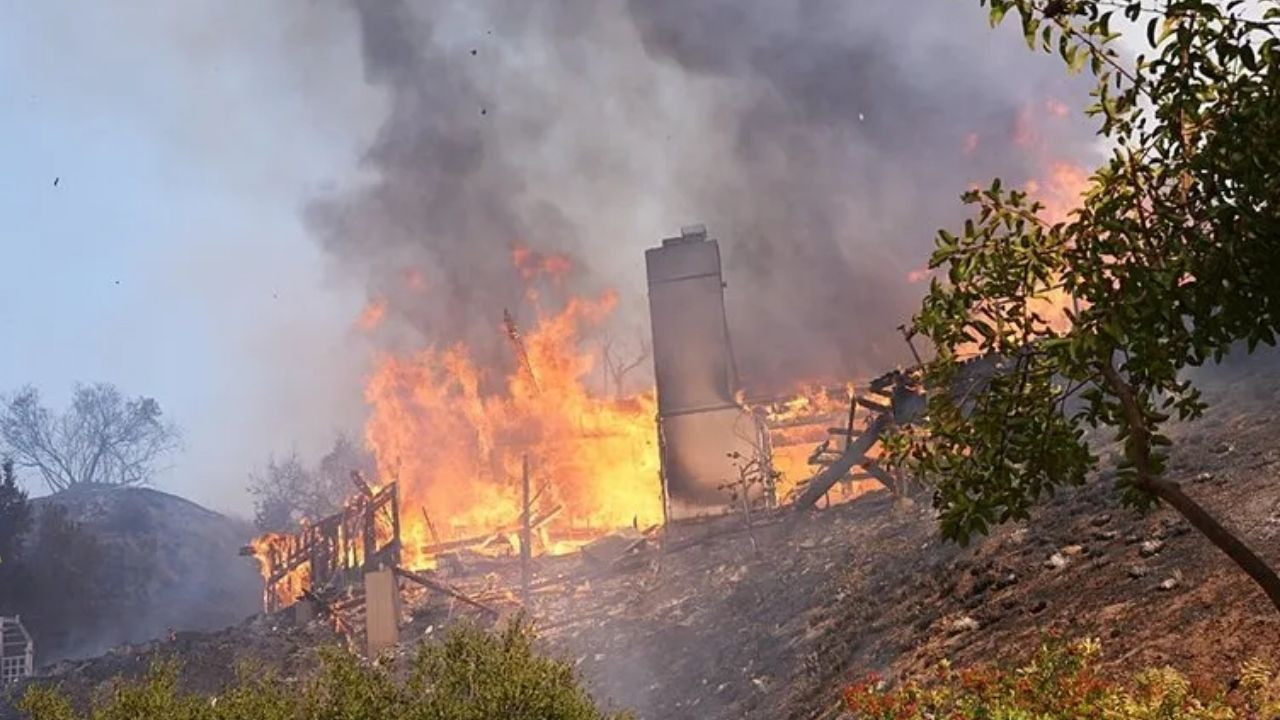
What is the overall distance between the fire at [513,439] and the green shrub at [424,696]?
2270 cm

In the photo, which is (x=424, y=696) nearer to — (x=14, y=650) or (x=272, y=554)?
(x=272, y=554)

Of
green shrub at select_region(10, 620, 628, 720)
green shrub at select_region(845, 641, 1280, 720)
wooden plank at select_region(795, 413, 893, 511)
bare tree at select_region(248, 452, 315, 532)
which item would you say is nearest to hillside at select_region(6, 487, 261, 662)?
bare tree at select_region(248, 452, 315, 532)

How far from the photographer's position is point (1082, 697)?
6055 millimetres

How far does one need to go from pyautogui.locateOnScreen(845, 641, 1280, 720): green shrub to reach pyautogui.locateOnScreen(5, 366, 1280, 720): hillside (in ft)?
2.14

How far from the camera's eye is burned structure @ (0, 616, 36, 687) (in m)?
31.0

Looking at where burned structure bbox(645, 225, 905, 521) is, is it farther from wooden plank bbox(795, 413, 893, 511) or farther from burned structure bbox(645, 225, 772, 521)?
wooden plank bbox(795, 413, 893, 511)

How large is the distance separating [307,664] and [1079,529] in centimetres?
1775

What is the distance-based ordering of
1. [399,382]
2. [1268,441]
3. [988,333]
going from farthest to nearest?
1. [399,382]
2. [1268,441]
3. [988,333]

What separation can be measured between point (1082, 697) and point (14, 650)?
122 ft

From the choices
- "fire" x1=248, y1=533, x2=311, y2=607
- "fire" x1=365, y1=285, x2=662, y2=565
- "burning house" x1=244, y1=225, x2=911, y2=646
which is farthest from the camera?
"fire" x1=365, y1=285, x2=662, y2=565

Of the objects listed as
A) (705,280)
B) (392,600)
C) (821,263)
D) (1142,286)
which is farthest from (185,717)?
(821,263)

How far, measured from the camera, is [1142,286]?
3998 millimetres

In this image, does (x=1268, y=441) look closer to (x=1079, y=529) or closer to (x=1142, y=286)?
(x=1079, y=529)

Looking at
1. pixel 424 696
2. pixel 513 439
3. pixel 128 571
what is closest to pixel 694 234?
pixel 513 439
